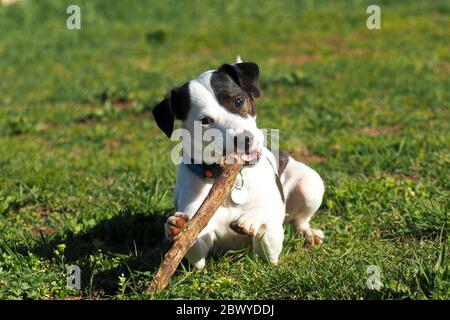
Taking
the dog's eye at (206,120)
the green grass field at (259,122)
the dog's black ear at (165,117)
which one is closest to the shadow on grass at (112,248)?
the green grass field at (259,122)

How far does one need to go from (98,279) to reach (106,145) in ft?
13.1

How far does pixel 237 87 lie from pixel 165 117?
0.47 metres

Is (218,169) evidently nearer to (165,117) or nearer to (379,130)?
(165,117)

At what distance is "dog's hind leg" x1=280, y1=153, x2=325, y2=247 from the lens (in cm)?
523

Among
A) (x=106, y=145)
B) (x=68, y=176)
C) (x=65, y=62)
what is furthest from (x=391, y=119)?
(x=65, y=62)

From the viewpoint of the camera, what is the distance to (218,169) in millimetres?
4363

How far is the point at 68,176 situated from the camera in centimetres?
662

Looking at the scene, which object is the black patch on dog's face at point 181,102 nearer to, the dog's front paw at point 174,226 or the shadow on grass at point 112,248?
the dog's front paw at point 174,226

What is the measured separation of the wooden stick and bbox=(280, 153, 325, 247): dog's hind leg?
109 centimetres

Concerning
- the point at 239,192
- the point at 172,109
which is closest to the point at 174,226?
the point at 239,192

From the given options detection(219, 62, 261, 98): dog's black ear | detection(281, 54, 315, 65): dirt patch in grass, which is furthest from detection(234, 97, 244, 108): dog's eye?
detection(281, 54, 315, 65): dirt patch in grass

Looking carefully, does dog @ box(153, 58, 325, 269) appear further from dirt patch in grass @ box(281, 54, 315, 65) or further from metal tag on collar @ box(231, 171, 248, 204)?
dirt patch in grass @ box(281, 54, 315, 65)

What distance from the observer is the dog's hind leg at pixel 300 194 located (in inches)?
206
